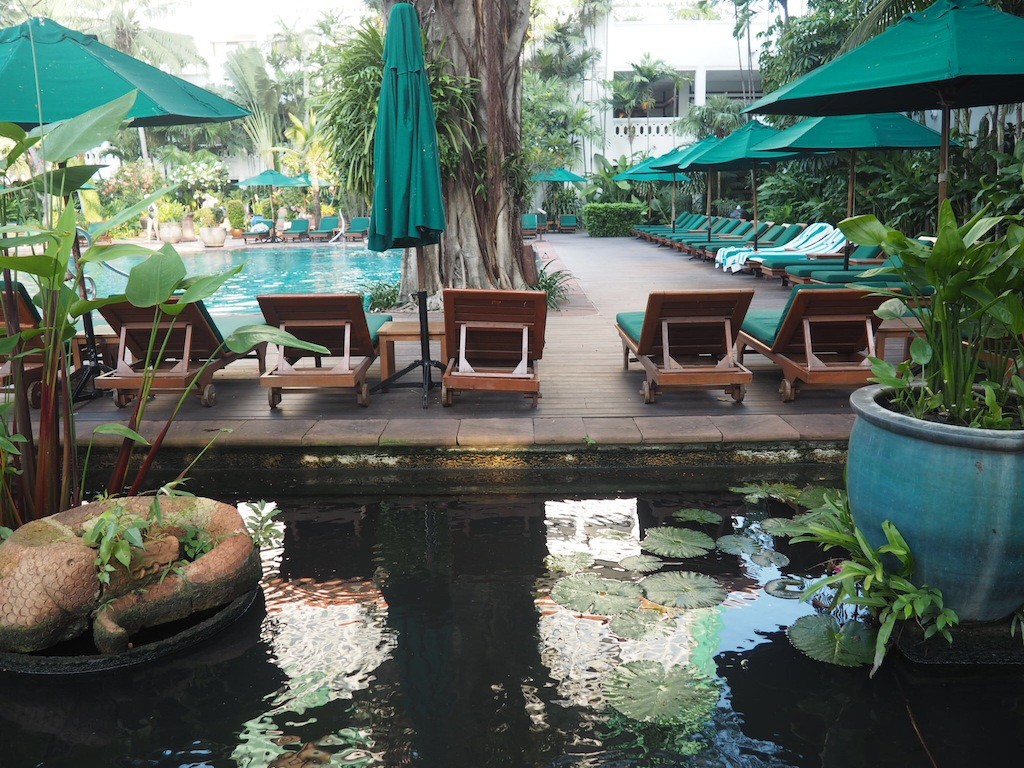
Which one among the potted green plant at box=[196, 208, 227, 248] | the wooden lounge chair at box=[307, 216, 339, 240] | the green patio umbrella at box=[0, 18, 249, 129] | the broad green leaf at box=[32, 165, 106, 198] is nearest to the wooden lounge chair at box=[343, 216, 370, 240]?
the wooden lounge chair at box=[307, 216, 339, 240]

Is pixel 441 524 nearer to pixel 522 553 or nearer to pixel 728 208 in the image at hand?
pixel 522 553

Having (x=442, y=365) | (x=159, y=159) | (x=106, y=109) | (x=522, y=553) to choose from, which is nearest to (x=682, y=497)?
(x=522, y=553)

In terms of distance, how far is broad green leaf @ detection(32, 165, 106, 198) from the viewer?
9.70 feet

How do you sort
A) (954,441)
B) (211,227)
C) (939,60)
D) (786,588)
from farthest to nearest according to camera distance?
(211,227), (939,60), (786,588), (954,441)

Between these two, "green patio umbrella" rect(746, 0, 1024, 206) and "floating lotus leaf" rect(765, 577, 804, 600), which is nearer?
"floating lotus leaf" rect(765, 577, 804, 600)

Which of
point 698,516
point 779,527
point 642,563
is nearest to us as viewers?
point 642,563

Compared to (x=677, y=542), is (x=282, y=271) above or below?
Result: above

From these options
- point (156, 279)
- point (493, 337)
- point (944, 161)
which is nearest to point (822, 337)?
point (944, 161)

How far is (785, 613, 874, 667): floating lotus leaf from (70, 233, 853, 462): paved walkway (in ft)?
5.23

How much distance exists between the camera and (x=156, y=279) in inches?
111

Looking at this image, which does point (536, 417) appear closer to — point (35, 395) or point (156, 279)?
point (156, 279)

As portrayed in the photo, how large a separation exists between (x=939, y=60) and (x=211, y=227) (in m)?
24.8

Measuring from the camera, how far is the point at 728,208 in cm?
2466

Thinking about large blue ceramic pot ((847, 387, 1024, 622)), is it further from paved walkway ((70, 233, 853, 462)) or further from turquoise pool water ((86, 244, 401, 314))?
turquoise pool water ((86, 244, 401, 314))
